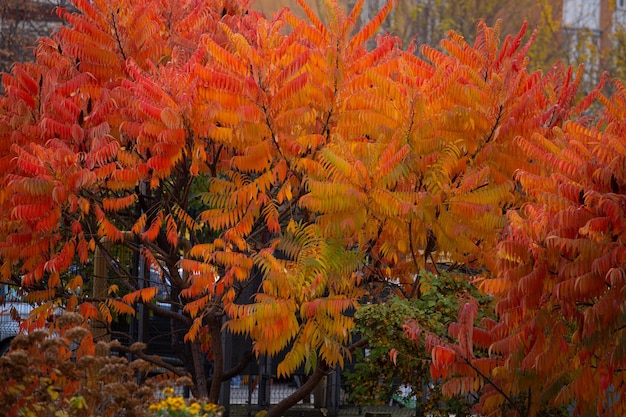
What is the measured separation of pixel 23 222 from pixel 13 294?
488cm

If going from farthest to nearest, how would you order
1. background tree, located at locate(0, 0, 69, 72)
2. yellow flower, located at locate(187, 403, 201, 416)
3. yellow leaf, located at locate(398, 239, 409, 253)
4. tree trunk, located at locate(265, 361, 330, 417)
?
background tree, located at locate(0, 0, 69, 72)
tree trunk, located at locate(265, 361, 330, 417)
yellow leaf, located at locate(398, 239, 409, 253)
yellow flower, located at locate(187, 403, 201, 416)

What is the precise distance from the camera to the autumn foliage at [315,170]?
1128 centimetres

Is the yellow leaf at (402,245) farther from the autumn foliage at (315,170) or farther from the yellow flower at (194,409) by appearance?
the yellow flower at (194,409)

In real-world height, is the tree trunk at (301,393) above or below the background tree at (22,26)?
below

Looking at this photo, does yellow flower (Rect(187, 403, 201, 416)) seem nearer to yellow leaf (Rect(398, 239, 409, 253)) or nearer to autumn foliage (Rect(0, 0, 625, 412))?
autumn foliage (Rect(0, 0, 625, 412))

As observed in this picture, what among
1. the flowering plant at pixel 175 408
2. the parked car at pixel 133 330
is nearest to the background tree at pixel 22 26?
the parked car at pixel 133 330

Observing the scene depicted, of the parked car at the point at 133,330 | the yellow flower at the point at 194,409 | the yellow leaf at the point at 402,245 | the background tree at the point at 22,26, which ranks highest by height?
the background tree at the point at 22,26

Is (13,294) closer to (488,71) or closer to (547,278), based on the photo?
(488,71)

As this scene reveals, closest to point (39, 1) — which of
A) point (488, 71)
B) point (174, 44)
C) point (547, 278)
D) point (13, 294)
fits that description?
point (13, 294)

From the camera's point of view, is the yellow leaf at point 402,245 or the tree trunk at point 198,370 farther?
the tree trunk at point 198,370

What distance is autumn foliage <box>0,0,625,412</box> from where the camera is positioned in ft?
37.0

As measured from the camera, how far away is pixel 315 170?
1259 centimetres

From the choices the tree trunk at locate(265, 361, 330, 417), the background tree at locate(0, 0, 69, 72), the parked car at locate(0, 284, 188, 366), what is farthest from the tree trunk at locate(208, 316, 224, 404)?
the background tree at locate(0, 0, 69, 72)

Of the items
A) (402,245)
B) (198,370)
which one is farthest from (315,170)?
(198,370)
